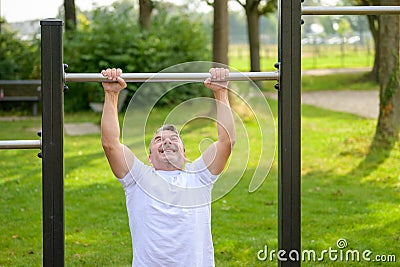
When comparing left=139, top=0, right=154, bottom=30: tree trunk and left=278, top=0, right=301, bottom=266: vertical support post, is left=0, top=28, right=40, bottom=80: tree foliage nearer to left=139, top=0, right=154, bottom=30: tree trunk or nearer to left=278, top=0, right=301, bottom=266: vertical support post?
left=139, top=0, right=154, bottom=30: tree trunk

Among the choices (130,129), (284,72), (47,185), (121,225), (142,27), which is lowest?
(121,225)

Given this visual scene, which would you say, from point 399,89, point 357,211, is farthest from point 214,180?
point 399,89

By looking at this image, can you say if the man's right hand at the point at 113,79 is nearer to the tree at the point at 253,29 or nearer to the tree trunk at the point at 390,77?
the tree trunk at the point at 390,77

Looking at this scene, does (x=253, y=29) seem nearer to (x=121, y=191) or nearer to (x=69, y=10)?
(x=69, y=10)

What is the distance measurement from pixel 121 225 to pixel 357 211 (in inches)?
78.9

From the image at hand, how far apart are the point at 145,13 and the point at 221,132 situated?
14117mm

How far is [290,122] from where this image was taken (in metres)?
3.23

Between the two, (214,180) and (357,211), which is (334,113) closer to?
(357,211)

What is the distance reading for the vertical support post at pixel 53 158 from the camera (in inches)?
125

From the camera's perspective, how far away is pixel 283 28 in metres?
3.24

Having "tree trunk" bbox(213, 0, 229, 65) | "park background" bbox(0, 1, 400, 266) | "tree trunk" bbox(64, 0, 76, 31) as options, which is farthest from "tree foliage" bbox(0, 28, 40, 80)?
"tree trunk" bbox(213, 0, 229, 65)

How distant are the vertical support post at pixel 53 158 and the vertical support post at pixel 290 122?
92 centimetres

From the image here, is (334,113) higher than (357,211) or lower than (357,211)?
higher

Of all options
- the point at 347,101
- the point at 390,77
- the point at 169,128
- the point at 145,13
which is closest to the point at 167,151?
the point at 169,128
